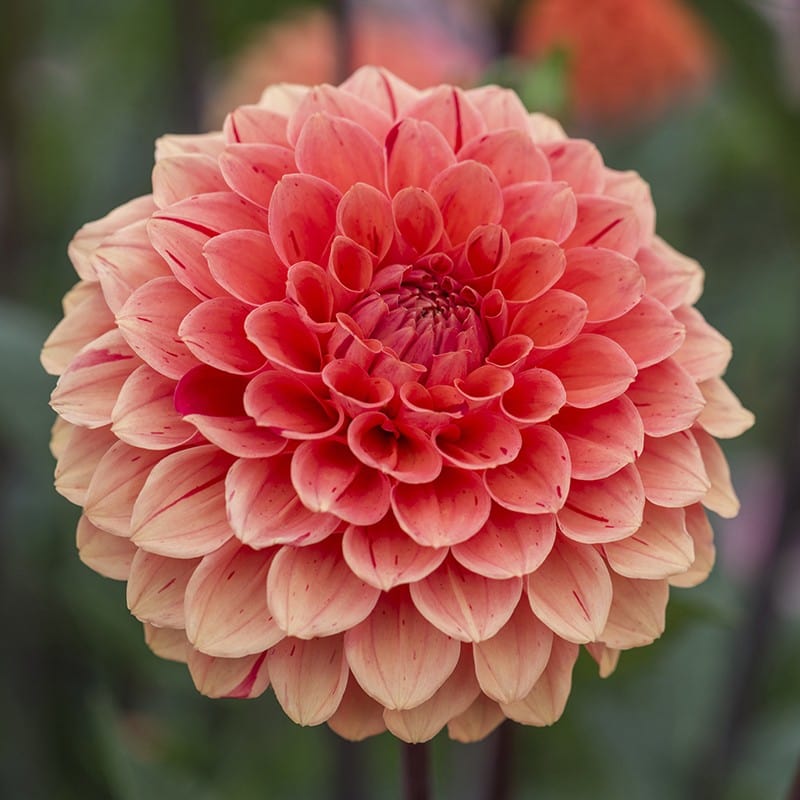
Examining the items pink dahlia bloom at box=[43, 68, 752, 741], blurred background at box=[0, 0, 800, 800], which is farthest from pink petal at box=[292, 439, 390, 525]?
blurred background at box=[0, 0, 800, 800]

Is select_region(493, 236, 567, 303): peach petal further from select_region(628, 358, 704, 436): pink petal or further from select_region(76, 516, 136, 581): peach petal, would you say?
select_region(76, 516, 136, 581): peach petal

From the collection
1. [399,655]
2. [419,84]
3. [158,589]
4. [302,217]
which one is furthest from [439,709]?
[419,84]

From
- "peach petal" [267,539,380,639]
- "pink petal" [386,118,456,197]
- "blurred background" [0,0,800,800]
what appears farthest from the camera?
"blurred background" [0,0,800,800]

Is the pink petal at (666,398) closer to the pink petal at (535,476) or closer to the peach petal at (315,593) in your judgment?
the pink petal at (535,476)

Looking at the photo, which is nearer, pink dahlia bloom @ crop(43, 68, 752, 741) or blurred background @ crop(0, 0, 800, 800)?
pink dahlia bloom @ crop(43, 68, 752, 741)

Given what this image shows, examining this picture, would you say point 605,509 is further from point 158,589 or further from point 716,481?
point 158,589

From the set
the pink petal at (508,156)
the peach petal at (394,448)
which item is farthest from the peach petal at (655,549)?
the pink petal at (508,156)
